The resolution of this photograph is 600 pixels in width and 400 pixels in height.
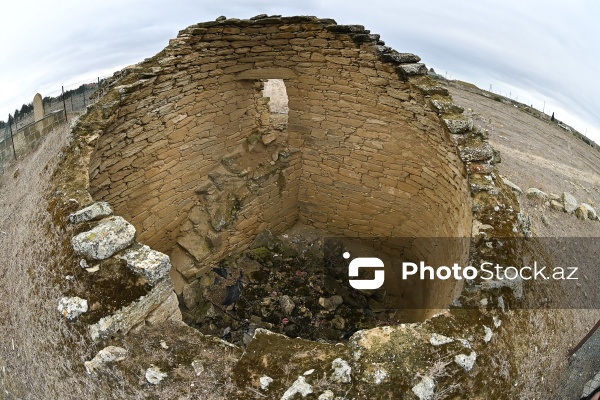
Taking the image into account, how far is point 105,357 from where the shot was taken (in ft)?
11.4

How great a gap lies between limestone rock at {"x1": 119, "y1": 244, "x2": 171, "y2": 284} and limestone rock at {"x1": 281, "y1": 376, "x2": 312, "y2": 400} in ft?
4.81

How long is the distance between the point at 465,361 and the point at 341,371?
2.97 ft

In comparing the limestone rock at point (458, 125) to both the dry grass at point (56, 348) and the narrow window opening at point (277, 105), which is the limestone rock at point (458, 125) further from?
the dry grass at point (56, 348)

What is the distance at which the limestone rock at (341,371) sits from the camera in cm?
324

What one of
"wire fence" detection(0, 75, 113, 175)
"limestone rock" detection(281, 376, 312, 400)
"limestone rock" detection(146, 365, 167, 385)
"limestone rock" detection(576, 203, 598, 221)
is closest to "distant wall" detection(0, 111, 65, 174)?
"wire fence" detection(0, 75, 113, 175)

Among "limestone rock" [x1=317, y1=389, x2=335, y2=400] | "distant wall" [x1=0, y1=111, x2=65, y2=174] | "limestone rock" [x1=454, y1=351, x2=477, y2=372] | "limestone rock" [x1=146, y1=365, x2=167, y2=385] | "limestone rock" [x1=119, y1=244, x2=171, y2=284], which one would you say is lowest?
"limestone rock" [x1=146, y1=365, x2=167, y2=385]

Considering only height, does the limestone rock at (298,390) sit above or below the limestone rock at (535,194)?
below

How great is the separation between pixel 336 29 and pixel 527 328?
4.58 m

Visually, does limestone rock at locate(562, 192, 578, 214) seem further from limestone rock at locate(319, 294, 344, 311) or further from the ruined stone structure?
limestone rock at locate(319, 294, 344, 311)

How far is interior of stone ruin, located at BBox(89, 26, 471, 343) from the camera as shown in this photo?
21.1 ft

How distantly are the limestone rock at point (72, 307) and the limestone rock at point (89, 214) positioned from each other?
0.88 m

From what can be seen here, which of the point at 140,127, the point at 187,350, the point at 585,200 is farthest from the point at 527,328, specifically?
the point at 585,200

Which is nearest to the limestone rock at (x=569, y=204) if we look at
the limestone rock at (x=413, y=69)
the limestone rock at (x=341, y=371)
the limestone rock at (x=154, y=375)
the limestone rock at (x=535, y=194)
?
the limestone rock at (x=535, y=194)

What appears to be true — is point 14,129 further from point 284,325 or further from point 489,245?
point 489,245
